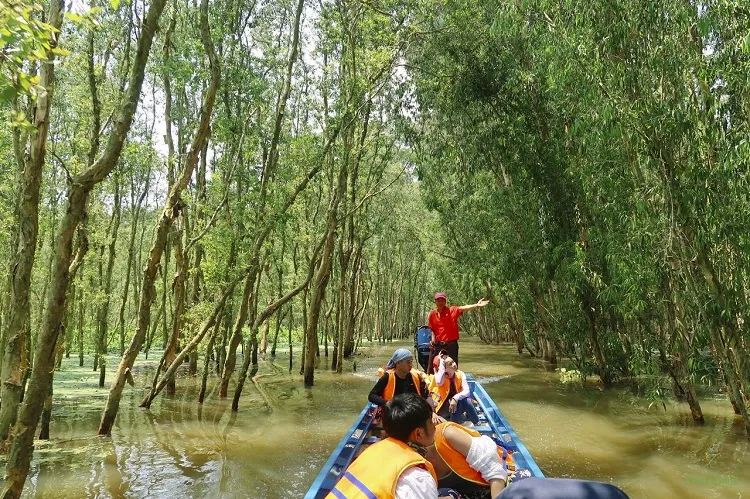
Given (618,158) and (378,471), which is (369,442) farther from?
(618,158)

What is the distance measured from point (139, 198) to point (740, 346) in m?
21.3

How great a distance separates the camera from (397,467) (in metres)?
2.22

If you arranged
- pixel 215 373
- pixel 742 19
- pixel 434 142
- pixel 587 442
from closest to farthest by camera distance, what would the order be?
pixel 742 19 < pixel 587 442 < pixel 434 142 < pixel 215 373

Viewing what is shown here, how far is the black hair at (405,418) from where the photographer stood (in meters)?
2.48

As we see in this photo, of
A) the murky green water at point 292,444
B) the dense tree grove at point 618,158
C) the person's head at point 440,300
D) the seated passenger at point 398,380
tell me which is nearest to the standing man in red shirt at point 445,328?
the person's head at point 440,300

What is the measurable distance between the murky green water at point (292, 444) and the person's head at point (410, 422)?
4533 millimetres

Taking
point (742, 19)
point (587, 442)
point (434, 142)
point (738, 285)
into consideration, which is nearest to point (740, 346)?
point (738, 285)

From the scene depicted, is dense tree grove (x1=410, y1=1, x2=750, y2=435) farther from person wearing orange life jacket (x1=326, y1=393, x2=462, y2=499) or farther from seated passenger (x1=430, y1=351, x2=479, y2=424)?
person wearing orange life jacket (x1=326, y1=393, x2=462, y2=499)

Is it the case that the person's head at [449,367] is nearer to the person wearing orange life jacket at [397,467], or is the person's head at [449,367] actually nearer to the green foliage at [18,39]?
the person wearing orange life jacket at [397,467]

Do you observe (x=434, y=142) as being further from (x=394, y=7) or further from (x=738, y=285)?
(x=738, y=285)

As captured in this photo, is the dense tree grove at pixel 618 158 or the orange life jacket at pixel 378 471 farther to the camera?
the dense tree grove at pixel 618 158

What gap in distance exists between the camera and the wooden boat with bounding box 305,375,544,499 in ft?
13.6

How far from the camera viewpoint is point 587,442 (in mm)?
8633

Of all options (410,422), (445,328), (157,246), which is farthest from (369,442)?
(157,246)
